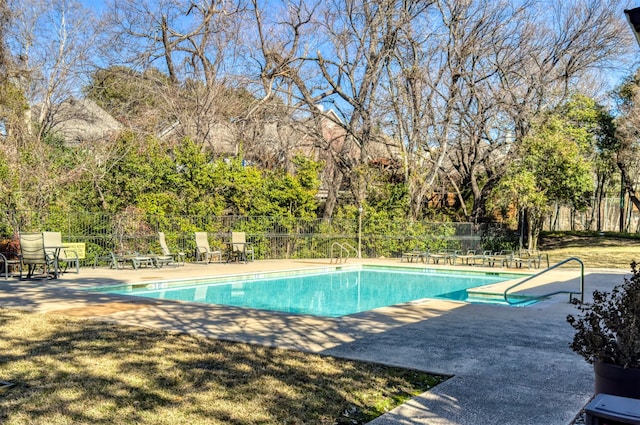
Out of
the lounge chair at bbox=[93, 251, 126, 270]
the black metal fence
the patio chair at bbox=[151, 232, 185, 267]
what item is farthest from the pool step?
the black metal fence

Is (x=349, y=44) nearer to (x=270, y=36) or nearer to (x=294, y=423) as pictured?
(x=270, y=36)

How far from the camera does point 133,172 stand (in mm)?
16641

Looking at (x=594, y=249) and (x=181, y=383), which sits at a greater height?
(x=594, y=249)

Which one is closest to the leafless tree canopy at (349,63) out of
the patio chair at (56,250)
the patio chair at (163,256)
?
the patio chair at (163,256)

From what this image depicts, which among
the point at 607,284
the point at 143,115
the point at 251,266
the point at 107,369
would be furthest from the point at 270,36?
the point at 107,369

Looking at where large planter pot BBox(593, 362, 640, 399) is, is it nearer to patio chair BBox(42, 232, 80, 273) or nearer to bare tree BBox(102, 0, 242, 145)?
patio chair BBox(42, 232, 80, 273)

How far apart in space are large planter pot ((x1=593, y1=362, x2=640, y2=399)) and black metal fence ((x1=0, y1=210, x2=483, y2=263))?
12.6 meters

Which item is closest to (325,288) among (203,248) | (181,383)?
(203,248)

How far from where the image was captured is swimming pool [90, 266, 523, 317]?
11594mm

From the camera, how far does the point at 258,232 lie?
19328 millimetres

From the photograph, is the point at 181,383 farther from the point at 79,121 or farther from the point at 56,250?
the point at 79,121

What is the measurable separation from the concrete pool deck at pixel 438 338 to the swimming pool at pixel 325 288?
5.77 ft

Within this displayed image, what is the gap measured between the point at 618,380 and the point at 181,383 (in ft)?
10.1

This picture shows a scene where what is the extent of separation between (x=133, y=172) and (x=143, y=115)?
8096mm
